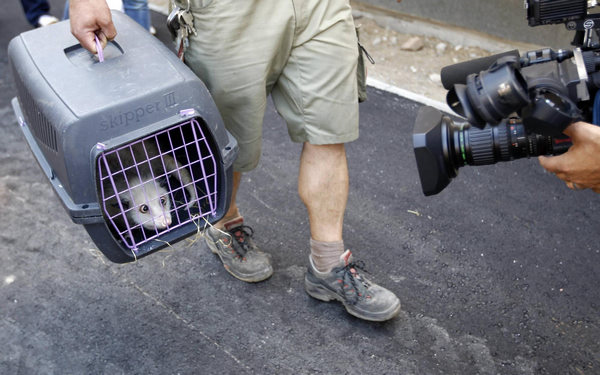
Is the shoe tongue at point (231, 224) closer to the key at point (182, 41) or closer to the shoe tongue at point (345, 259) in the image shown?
the shoe tongue at point (345, 259)

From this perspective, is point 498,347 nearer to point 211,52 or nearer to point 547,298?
point 547,298

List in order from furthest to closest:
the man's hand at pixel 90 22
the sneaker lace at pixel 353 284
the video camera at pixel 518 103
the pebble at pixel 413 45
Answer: the pebble at pixel 413 45, the sneaker lace at pixel 353 284, the man's hand at pixel 90 22, the video camera at pixel 518 103

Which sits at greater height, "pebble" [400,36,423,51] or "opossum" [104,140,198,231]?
"opossum" [104,140,198,231]

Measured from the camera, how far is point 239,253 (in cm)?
258

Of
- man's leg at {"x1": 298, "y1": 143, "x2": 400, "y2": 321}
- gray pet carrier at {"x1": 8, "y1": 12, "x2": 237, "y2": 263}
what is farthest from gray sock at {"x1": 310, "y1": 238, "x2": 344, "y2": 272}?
gray pet carrier at {"x1": 8, "y1": 12, "x2": 237, "y2": 263}

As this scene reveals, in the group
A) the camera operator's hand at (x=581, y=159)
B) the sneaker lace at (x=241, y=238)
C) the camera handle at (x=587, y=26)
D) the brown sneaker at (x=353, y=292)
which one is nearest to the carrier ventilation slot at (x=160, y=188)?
the sneaker lace at (x=241, y=238)

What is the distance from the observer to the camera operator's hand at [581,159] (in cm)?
159

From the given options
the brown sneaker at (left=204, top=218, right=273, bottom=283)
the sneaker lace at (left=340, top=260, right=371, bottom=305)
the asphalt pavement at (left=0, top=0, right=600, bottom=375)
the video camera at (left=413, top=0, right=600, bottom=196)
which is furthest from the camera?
the brown sneaker at (left=204, top=218, right=273, bottom=283)

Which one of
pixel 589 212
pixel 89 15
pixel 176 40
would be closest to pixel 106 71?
pixel 89 15

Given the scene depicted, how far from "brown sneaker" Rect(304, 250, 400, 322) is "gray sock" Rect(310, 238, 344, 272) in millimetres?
17

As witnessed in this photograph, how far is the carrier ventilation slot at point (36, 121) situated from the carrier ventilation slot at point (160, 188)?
0.21 m

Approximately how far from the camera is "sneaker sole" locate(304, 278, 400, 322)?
2307 millimetres

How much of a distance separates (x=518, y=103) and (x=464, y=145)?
0.26 meters

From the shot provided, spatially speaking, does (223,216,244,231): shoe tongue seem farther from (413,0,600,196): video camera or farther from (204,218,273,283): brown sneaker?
(413,0,600,196): video camera
